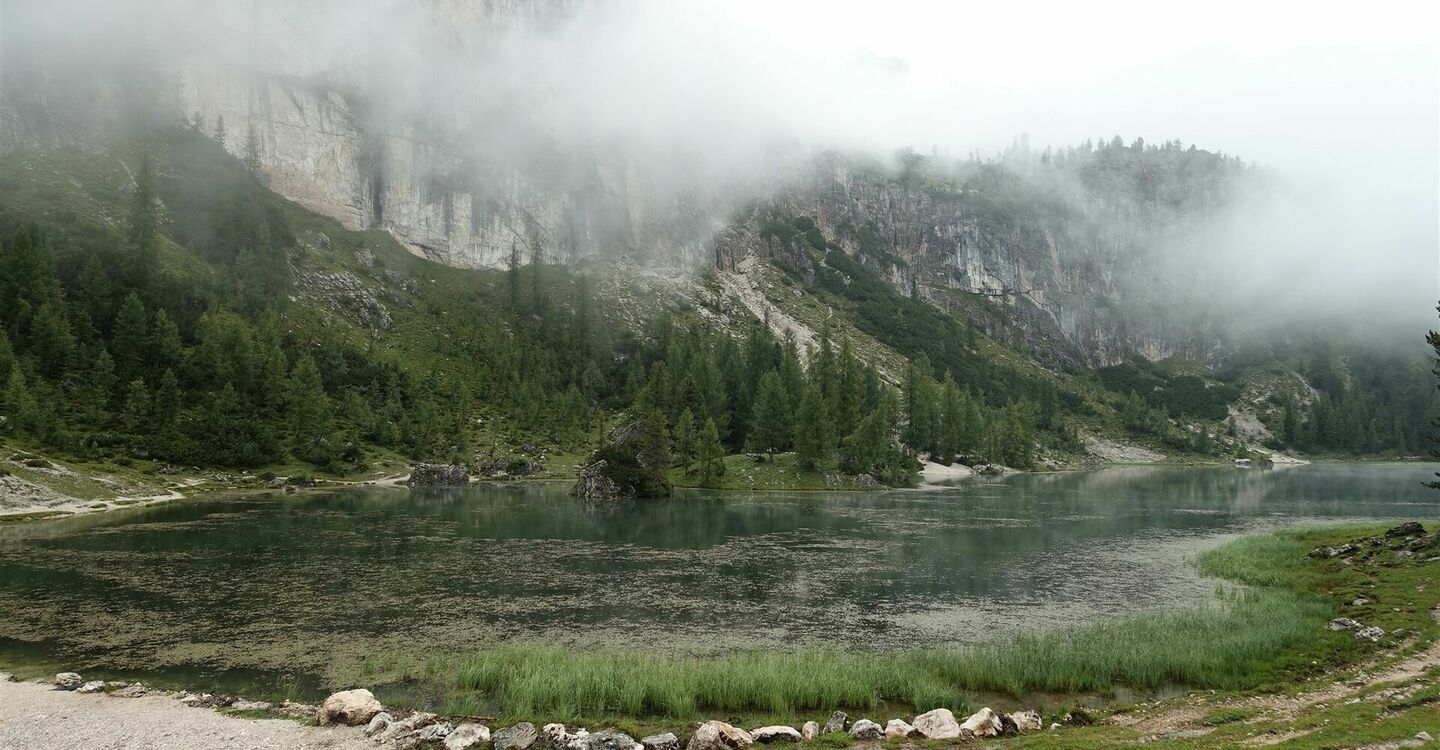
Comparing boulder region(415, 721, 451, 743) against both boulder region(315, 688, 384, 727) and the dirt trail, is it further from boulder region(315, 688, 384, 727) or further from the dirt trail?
the dirt trail

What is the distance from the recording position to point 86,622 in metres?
29.3

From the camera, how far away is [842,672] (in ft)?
74.9

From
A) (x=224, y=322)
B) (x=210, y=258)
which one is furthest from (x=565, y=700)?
(x=210, y=258)

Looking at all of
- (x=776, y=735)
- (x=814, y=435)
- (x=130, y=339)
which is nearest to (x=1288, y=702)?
(x=776, y=735)

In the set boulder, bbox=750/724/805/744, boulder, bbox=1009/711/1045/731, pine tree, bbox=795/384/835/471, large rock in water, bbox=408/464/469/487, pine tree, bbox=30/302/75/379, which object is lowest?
large rock in water, bbox=408/464/469/487

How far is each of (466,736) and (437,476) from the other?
105302mm

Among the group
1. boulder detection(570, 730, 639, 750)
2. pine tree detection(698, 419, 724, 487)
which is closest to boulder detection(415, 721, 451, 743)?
boulder detection(570, 730, 639, 750)

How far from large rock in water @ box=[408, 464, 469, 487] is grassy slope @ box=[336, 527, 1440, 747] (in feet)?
311

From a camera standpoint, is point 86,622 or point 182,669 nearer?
point 182,669

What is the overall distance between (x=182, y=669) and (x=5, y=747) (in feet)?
25.3

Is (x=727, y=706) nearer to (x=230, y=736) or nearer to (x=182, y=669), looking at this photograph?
(x=230, y=736)

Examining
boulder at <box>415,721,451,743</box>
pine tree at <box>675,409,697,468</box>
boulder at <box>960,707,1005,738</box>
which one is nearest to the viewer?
boulder at <box>415,721,451,743</box>

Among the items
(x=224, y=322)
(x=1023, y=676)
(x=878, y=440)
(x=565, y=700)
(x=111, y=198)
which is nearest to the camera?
(x=565, y=700)

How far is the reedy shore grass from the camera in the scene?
20812 millimetres
